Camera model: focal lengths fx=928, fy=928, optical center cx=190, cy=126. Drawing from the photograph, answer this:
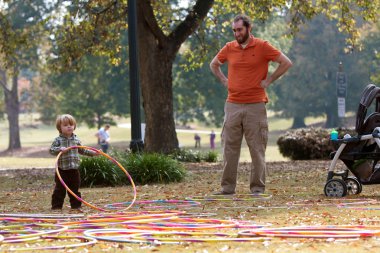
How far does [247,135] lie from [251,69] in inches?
32.1

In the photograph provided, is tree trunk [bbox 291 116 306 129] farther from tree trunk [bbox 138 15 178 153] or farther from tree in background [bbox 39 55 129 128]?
tree trunk [bbox 138 15 178 153]

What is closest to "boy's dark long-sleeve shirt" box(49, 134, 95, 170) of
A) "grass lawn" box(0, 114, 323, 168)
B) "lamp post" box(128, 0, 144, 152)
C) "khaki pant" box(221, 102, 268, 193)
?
"khaki pant" box(221, 102, 268, 193)

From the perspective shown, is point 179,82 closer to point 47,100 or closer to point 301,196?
point 47,100

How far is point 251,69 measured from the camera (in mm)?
11141

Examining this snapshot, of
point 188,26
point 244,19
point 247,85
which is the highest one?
point 188,26

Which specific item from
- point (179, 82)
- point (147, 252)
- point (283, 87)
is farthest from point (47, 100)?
point (147, 252)

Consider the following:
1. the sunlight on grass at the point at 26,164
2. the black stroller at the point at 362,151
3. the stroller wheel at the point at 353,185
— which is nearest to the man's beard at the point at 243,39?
the black stroller at the point at 362,151

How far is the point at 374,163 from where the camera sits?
37.2 feet

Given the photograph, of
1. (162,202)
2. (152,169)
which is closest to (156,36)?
(152,169)

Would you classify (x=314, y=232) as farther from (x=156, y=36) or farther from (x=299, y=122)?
(x=299, y=122)

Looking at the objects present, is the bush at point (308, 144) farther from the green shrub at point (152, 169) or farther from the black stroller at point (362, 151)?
the black stroller at point (362, 151)

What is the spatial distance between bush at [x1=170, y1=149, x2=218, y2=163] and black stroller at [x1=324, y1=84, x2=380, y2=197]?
1157 centimetres

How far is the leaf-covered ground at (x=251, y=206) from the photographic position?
6832 mm

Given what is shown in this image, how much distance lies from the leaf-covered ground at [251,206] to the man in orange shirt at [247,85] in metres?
0.72
